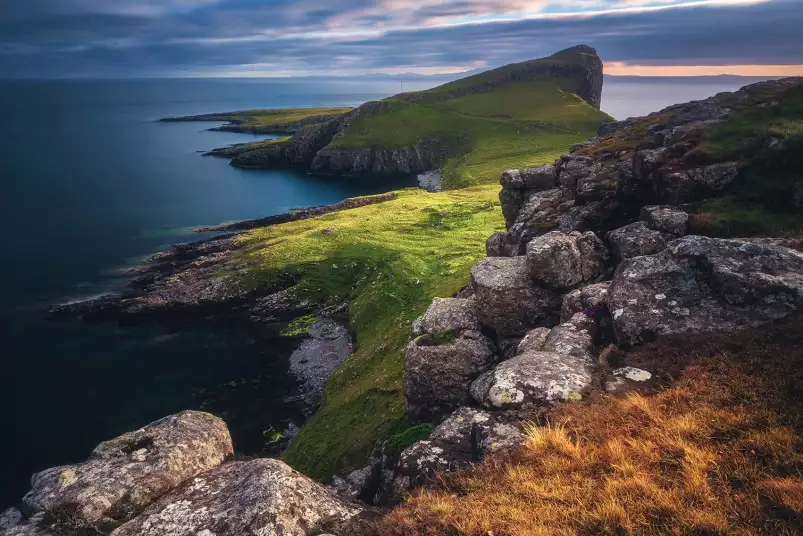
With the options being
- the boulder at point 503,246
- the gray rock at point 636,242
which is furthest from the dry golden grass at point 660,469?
the boulder at point 503,246

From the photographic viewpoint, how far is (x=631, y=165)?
35688mm

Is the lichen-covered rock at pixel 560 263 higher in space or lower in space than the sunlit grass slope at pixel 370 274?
higher

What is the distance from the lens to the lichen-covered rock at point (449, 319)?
27.4m

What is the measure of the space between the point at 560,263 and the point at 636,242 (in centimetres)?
451

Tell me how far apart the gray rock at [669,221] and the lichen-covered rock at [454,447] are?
58.3ft

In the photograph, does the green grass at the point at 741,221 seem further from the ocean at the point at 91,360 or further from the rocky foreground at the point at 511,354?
the ocean at the point at 91,360

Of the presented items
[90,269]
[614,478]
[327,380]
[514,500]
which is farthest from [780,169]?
[90,269]

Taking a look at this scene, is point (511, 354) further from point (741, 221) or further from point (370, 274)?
point (370, 274)

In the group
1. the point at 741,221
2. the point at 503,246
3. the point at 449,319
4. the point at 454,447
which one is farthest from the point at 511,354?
the point at 503,246

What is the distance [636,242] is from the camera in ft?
86.3

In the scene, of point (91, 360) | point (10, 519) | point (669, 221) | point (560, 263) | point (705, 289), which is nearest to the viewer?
point (10, 519)

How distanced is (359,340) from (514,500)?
4741 centimetres

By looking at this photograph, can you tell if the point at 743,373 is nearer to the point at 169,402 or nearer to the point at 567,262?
the point at 567,262

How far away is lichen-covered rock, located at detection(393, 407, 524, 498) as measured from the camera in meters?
14.5
